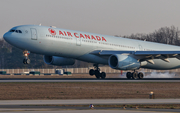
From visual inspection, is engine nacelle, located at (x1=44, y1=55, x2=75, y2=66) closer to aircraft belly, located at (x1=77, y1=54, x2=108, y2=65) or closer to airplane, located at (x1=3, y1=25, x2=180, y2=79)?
airplane, located at (x1=3, y1=25, x2=180, y2=79)

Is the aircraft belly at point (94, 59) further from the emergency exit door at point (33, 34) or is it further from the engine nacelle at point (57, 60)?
the emergency exit door at point (33, 34)

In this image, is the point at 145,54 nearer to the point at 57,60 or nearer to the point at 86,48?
the point at 86,48

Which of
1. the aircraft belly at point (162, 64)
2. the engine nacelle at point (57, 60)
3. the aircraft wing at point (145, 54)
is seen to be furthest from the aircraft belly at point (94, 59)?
the aircraft belly at point (162, 64)

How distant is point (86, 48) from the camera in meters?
40.0

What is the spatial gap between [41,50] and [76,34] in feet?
17.6

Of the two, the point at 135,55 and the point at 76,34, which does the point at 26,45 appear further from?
the point at 135,55

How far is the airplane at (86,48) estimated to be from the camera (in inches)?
1404

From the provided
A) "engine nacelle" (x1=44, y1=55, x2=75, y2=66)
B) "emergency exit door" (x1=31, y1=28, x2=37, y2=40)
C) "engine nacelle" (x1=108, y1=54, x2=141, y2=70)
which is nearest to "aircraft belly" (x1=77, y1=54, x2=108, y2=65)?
"engine nacelle" (x1=108, y1=54, x2=141, y2=70)

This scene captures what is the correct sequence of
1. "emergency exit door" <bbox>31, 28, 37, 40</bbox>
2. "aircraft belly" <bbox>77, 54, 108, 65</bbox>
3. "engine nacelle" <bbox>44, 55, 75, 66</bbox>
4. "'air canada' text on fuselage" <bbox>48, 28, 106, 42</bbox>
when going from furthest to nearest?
1. "engine nacelle" <bbox>44, 55, 75, 66</bbox>
2. "aircraft belly" <bbox>77, 54, 108, 65</bbox>
3. "'air canada' text on fuselage" <bbox>48, 28, 106, 42</bbox>
4. "emergency exit door" <bbox>31, 28, 37, 40</bbox>

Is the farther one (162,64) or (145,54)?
(162,64)

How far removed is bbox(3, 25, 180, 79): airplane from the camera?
117 ft

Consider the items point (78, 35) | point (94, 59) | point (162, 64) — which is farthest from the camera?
point (162, 64)

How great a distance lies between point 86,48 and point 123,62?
5214 mm

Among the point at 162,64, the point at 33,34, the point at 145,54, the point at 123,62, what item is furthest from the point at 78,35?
the point at 162,64
